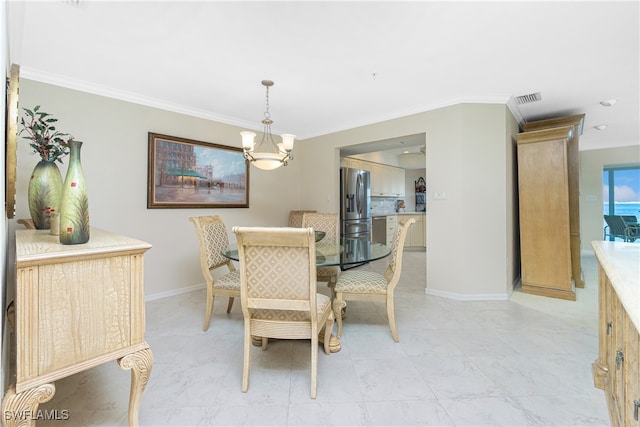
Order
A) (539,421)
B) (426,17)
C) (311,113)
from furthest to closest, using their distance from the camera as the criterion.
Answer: (311,113) → (426,17) → (539,421)

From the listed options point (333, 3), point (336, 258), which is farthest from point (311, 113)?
point (336, 258)

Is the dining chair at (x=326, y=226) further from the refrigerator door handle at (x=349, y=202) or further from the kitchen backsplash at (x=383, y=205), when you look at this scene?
the kitchen backsplash at (x=383, y=205)

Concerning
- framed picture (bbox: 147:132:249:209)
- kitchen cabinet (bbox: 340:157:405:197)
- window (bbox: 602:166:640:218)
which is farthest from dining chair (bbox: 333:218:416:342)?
window (bbox: 602:166:640:218)

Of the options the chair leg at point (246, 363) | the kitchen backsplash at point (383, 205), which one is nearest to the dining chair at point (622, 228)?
the kitchen backsplash at point (383, 205)

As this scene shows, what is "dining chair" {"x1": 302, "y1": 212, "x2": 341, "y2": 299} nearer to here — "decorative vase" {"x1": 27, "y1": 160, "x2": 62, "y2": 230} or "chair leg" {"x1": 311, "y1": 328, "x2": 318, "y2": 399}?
"chair leg" {"x1": 311, "y1": 328, "x2": 318, "y2": 399}

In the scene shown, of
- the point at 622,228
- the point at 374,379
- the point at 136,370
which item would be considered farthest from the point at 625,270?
the point at 622,228

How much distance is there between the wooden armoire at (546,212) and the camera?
120 inches

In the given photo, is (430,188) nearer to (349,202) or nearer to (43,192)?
(349,202)

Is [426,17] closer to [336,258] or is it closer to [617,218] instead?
[336,258]

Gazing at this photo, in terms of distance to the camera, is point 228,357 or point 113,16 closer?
point 113,16

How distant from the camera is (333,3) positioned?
1.66m

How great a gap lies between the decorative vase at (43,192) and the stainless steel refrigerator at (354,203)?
137 inches

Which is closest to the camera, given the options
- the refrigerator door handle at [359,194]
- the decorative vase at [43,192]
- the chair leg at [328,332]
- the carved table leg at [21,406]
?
the carved table leg at [21,406]

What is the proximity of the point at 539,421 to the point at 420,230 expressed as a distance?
519 cm
